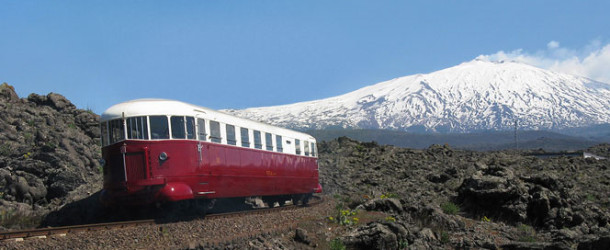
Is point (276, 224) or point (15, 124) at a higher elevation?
point (15, 124)

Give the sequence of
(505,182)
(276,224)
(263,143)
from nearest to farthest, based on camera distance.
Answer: (276,224) < (263,143) < (505,182)

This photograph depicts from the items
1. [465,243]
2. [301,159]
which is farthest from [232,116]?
[465,243]

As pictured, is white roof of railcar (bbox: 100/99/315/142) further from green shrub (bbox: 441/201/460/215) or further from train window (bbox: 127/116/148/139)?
green shrub (bbox: 441/201/460/215)

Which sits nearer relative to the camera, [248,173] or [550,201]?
[248,173]

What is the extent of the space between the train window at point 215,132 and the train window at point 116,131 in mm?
2730

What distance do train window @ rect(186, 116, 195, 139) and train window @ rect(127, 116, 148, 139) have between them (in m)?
1.18

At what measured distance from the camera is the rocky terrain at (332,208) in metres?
14.8

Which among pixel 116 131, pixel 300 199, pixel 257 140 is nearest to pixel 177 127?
pixel 116 131

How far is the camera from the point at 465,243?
16.9 metres

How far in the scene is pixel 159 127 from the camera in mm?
17359

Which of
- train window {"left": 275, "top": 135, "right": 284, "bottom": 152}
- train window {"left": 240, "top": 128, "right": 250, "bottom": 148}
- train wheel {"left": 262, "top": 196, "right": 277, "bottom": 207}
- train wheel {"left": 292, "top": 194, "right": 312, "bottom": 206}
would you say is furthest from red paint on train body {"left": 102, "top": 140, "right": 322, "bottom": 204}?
train wheel {"left": 292, "top": 194, "right": 312, "bottom": 206}

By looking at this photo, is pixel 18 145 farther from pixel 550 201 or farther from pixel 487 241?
pixel 550 201

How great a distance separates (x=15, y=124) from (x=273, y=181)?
12.9 m

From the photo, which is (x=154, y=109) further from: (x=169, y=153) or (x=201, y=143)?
(x=201, y=143)
